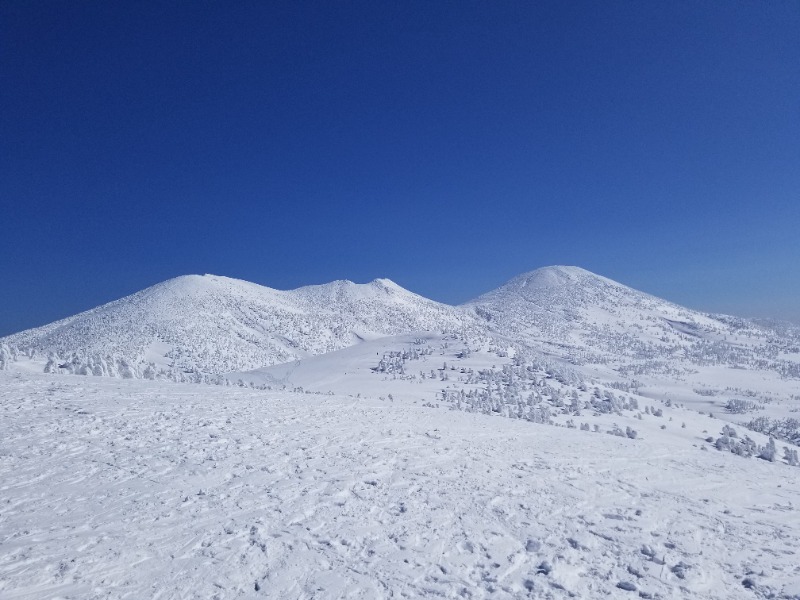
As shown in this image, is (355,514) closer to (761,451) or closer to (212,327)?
(761,451)

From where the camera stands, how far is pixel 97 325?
124m

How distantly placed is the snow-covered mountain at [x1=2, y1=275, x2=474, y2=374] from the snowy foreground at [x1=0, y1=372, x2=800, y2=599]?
80177 mm

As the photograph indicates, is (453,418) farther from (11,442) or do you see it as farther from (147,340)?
(147,340)

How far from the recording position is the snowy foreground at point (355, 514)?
7.89m

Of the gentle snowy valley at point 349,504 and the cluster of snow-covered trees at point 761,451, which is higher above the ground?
the gentle snowy valley at point 349,504

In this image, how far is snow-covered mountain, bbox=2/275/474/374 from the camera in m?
103

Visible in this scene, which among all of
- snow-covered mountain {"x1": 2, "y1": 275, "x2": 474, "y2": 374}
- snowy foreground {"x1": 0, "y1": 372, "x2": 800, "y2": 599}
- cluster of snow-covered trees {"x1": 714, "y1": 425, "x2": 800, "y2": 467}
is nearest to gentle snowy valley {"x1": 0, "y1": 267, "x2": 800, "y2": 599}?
snowy foreground {"x1": 0, "y1": 372, "x2": 800, "y2": 599}

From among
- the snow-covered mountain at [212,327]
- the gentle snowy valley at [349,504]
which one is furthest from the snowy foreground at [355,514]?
the snow-covered mountain at [212,327]

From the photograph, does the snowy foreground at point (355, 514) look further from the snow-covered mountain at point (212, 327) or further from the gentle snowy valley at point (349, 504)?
the snow-covered mountain at point (212, 327)

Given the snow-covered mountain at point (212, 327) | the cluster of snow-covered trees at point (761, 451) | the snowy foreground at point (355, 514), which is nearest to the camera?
the snowy foreground at point (355, 514)

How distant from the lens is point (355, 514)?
34.6ft

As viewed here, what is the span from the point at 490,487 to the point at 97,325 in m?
144

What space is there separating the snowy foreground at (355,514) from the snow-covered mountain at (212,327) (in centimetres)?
8018

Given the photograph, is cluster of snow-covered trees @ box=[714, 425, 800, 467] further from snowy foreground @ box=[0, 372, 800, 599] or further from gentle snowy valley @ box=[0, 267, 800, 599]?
snowy foreground @ box=[0, 372, 800, 599]
